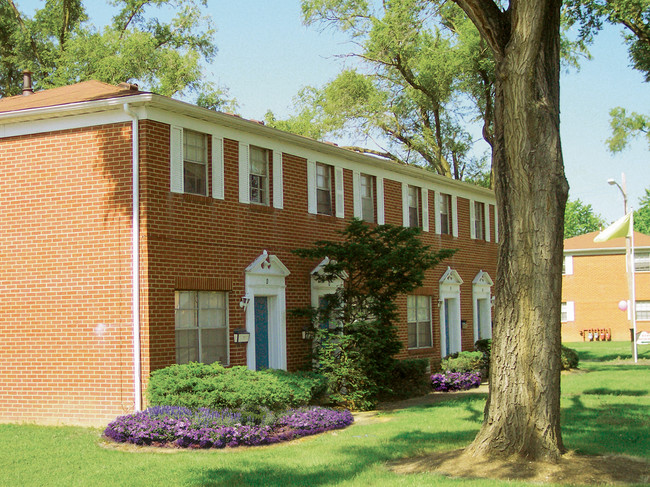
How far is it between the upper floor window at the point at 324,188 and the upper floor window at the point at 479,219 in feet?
32.3

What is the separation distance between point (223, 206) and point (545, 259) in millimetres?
7873

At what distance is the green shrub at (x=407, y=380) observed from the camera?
19266 millimetres

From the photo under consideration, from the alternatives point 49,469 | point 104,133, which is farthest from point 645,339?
point 49,469

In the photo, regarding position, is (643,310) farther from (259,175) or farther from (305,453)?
(305,453)

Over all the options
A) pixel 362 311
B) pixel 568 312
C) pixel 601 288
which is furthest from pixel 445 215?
pixel 568 312

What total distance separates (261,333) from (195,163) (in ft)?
13.2

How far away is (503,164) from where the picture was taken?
10.7 metres

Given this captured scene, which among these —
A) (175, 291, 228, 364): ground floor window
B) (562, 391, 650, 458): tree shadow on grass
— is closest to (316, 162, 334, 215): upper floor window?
(175, 291, 228, 364): ground floor window

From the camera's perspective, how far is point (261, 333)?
17.3 meters

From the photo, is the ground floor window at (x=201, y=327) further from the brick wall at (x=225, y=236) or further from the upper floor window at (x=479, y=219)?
the upper floor window at (x=479, y=219)

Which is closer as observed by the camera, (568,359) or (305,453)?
(305,453)

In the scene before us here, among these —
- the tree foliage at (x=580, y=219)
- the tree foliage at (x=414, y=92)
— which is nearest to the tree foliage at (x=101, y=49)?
the tree foliage at (x=414, y=92)

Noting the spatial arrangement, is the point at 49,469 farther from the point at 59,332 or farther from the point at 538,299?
the point at 538,299

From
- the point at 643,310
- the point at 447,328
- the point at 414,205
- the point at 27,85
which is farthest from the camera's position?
the point at 643,310
